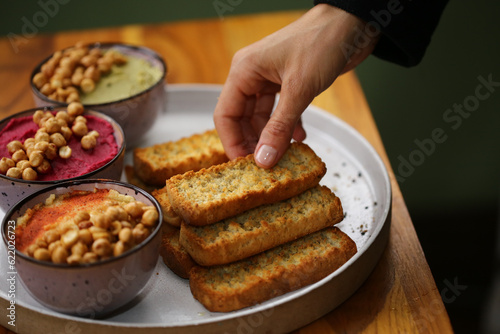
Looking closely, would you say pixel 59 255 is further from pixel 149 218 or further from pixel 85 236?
pixel 149 218

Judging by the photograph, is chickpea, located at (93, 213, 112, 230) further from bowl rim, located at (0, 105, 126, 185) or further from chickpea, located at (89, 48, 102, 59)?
chickpea, located at (89, 48, 102, 59)

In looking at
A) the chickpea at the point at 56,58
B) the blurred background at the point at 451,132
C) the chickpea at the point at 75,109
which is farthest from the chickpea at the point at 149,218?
the blurred background at the point at 451,132

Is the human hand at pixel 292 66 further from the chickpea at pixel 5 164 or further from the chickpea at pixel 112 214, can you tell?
the chickpea at pixel 5 164

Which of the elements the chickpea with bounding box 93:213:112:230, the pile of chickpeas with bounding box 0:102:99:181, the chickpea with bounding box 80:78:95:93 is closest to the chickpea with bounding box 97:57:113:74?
the chickpea with bounding box 80:78:95:93

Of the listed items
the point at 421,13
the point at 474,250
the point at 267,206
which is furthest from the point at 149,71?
the point at 474,250

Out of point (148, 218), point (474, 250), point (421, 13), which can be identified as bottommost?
point (474, 250)

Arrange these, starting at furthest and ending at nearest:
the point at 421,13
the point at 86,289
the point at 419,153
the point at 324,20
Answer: the point at 419,153, the point at 421,13, the point at 324,20, the point at 86,289

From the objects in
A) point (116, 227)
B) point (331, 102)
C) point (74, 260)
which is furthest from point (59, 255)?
point (331, 102)

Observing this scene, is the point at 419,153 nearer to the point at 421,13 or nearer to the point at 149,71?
the point at 421,13
